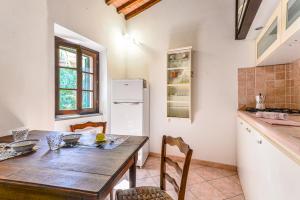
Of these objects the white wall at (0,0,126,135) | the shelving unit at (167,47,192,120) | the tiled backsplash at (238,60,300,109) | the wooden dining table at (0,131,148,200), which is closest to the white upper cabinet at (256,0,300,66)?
the tiled backsplash at (238,60,300,109)

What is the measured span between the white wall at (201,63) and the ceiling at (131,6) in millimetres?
123

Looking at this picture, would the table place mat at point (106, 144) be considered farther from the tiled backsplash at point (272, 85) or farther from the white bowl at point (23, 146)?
the tiled backsplash at point (272, 85)

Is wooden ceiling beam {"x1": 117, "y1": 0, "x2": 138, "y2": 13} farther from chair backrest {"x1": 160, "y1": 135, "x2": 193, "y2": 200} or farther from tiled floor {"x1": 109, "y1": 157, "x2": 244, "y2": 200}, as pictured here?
tiled floor {"x1": 109, "y1": 157, "x2": 244, "y2": 200}

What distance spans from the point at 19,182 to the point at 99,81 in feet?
7.95

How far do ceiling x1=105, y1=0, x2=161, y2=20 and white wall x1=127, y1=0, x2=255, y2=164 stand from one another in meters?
0.12

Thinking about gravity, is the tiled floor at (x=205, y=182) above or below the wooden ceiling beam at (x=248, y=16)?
below

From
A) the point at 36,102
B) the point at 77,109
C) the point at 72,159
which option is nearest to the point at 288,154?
the point at 72,159

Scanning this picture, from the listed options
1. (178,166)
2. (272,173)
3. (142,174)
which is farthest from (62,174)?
(142,174)

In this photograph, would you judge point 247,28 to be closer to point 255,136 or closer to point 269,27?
point 269,27

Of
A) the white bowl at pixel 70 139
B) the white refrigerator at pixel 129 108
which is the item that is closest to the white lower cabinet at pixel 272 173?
the white bowl at pixel 70 139

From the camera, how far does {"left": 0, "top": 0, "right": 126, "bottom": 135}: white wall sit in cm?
146

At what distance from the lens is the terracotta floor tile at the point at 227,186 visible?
210 centimetres

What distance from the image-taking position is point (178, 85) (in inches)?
120

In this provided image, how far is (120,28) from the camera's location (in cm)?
331
